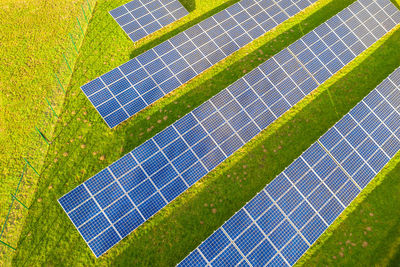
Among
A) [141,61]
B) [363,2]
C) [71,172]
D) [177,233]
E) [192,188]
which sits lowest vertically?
[177,233]

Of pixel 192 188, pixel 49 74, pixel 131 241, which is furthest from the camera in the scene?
pixel 49 74

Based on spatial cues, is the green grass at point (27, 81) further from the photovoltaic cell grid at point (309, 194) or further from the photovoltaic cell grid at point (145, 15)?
the photovoltaic cell grid at point (309, 194)

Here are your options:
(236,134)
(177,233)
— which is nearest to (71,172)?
(177,233)

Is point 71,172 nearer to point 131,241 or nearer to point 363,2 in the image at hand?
point 131,241

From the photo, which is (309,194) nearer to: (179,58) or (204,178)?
(204,178)

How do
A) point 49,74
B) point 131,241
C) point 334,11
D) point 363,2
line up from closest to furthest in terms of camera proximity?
point 131,241
point 49,74
point 363,2
point 334,11

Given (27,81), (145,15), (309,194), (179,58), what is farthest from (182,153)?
(27,81)

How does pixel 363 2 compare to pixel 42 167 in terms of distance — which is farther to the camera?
pixel 363 2

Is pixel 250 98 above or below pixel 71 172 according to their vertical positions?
above
